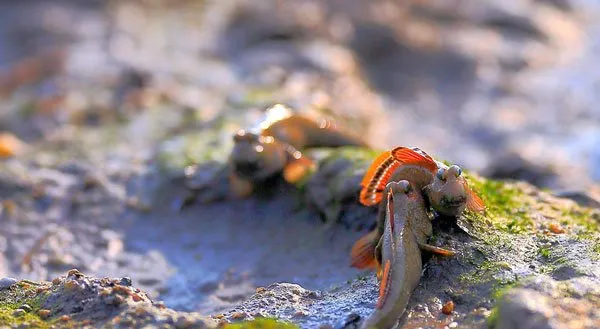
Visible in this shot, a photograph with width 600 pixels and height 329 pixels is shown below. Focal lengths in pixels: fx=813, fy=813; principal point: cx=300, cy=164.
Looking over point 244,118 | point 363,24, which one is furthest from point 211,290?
point 363,24

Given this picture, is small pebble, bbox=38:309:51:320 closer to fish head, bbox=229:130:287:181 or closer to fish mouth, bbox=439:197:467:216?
fish mouth, bbox=439:197:467:216

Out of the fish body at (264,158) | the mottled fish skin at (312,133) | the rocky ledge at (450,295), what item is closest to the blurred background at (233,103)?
the fish body at (264,158)

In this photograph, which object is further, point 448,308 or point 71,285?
point 71,285

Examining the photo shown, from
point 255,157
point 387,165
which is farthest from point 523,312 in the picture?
point 255,157

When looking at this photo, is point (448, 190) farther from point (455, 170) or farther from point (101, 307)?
point (101, 307)

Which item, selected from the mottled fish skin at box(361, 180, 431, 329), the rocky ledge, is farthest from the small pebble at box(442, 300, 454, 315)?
the mottled fish skin at box(361, 180, 431, 329)

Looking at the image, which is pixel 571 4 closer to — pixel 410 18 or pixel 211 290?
pixel 410 18
